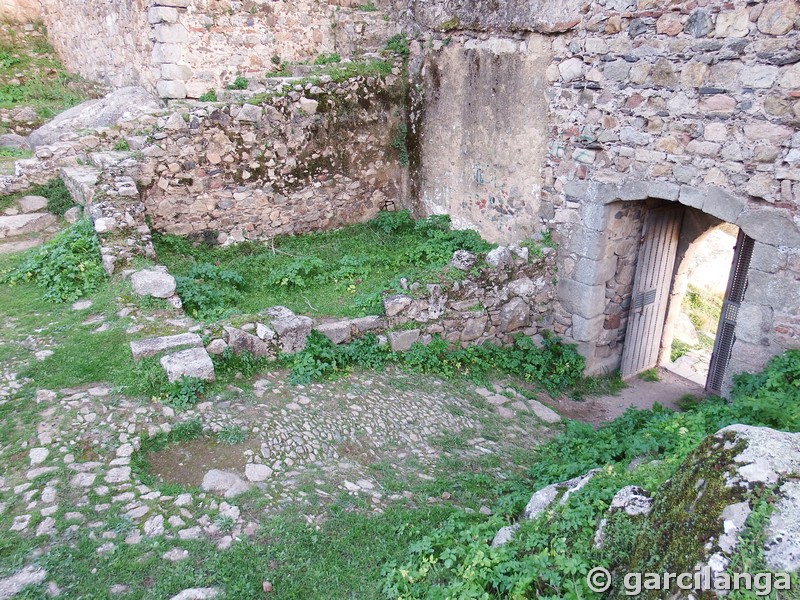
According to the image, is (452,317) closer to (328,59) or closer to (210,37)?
(328,59)

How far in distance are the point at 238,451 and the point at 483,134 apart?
17.5 ft

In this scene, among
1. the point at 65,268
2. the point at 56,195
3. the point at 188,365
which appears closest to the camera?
the point at 188,365

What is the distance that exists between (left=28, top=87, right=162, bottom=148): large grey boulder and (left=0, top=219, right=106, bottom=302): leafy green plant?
295 cm

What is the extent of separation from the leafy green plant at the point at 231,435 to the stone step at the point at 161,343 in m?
0.97

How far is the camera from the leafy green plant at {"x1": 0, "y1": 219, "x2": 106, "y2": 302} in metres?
6.04

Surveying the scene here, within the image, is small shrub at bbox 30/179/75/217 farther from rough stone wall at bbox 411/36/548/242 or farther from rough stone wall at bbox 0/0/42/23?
rough stone wall at bbox 0/0/42/23

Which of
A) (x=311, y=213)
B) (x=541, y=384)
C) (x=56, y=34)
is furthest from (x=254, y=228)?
(x=56, y=34)

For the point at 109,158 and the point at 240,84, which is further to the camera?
the point at 240,84

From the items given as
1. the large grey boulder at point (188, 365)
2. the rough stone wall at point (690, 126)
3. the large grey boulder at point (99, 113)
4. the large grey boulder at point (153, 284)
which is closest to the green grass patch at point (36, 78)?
the large grey boulder at point (99, 113)

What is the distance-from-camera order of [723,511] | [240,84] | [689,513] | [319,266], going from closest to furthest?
[723,511] < [689,513] < [319,266] < [240,84]

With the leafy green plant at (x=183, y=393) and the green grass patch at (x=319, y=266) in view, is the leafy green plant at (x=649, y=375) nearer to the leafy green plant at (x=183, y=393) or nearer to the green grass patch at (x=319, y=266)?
the green grass patch at (x=319, y=266)

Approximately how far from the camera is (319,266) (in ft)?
24.4

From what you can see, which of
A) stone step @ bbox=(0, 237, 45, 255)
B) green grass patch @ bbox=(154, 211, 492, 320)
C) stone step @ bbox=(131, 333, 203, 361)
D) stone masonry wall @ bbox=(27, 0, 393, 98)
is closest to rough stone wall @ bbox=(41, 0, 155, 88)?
stone masonry wall @ bbox=(27, 0, 393, 98)

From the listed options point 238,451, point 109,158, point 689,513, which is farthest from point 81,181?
point 689,513
